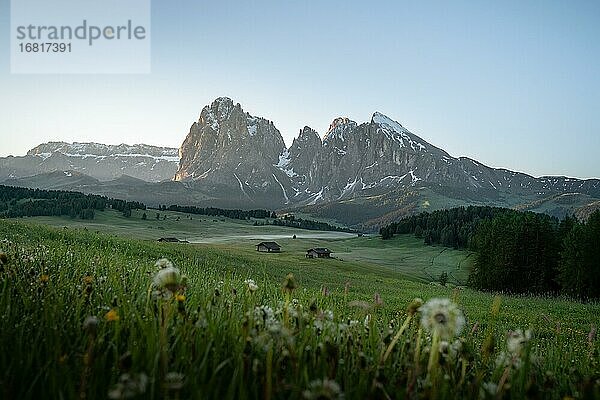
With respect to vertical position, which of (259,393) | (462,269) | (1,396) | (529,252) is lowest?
(462,269)

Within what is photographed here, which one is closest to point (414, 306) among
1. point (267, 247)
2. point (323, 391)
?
point (323, 391)

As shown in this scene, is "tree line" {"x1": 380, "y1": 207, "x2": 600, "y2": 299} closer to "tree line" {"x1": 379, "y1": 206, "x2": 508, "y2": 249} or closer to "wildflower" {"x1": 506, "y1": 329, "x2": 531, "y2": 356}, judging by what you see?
"tree line" {"x1": 379, "y1": 206, "x2": 508, "y2": 249}

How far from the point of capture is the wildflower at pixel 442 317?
2.53 m

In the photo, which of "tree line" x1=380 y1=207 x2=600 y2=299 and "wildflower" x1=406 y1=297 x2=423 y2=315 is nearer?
"wildflower" x1=406 y1=297 x2=423 y2=315

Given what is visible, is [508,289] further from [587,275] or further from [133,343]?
[133,343]

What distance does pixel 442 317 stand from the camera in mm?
2559

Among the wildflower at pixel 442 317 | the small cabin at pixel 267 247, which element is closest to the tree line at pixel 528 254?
the small cabin at pixel 267 247

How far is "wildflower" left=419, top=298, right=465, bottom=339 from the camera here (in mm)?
2525

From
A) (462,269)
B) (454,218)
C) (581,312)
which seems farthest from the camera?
(454,218)

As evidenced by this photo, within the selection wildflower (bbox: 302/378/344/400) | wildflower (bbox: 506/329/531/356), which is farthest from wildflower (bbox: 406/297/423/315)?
wildflower (bbox: 302/378/344/400)

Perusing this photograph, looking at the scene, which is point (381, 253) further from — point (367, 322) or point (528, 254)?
point (367, 322)

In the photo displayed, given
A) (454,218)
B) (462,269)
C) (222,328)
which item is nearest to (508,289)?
(462,269)

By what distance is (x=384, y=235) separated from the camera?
592 feet

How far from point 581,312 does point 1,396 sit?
35630 millimetres
